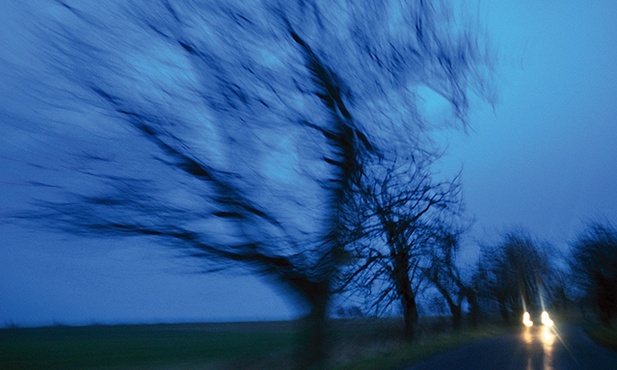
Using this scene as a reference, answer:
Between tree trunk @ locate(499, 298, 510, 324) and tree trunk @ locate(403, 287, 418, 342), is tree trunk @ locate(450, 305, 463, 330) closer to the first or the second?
tree trunk @ locate(403, 287, 418, 342)

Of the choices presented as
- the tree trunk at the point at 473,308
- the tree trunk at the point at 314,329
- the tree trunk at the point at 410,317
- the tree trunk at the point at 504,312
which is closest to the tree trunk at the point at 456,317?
the tree trunk at the point at 473,308

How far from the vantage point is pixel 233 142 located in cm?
968

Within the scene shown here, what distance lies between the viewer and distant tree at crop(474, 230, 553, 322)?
170 ft

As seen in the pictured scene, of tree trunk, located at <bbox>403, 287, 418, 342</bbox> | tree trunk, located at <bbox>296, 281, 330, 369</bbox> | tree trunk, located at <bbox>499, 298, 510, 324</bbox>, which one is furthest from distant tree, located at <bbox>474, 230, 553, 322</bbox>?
tree trunk, located at <bbox>296, 281, 330, 369</bbox>

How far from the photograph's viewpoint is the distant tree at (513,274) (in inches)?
2045

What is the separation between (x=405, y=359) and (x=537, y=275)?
154 feet

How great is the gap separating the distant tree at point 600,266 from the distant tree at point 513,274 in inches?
481

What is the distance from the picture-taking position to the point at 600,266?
32.6 meters

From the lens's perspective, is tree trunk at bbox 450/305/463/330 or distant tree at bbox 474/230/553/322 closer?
tree trunk at bbox 450/305/463/330

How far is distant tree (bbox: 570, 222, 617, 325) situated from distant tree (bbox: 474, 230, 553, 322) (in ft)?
40.1

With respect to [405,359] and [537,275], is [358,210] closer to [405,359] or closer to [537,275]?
[405,359]

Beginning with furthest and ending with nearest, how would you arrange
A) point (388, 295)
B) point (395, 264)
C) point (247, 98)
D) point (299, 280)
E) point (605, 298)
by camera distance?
point (605, 298) < point (388, 295) < point (395, 264) < point (299, 280) < point (247, 98)

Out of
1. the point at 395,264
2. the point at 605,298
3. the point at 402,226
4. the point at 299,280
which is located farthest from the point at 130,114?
the point at 605,298

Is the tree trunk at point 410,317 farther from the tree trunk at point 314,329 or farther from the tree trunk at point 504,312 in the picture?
the tree trunk at point 504,312
